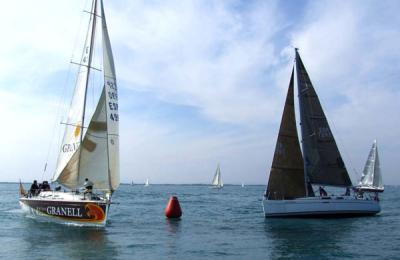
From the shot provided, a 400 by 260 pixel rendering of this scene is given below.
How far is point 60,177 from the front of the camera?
25031 mm

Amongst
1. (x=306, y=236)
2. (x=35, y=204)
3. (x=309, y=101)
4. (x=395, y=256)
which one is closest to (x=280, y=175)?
(x=309, y=101)

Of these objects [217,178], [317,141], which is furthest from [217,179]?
[317,141]

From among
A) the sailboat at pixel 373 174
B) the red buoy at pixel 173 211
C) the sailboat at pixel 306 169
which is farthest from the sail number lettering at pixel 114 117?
the sailboat at pixel 373 174

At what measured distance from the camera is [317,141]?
3175 cm

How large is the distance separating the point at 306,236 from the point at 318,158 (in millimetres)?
9739

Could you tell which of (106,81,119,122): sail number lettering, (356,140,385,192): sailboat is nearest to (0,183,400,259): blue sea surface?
(106,81,119,122): sail number lettering

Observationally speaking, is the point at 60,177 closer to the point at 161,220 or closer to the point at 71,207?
the point at 71,207

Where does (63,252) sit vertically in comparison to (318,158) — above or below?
below

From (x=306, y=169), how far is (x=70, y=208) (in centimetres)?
1515

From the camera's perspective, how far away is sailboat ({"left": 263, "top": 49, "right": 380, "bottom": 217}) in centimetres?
2992

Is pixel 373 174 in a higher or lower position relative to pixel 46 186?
higher

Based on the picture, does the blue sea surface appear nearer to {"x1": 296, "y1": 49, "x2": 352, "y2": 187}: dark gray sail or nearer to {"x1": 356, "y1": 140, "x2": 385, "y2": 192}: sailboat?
{"x1": 296, "y1": 49, "x2": 352, "y2": 187}: dark gray sail

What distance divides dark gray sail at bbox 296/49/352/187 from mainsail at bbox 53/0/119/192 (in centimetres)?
1308

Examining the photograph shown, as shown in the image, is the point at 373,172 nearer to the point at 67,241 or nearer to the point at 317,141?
the point at 317,141
